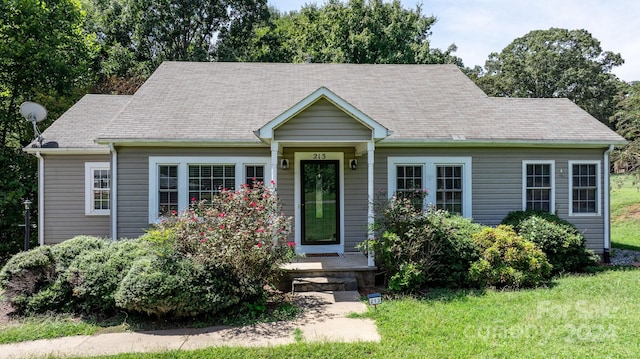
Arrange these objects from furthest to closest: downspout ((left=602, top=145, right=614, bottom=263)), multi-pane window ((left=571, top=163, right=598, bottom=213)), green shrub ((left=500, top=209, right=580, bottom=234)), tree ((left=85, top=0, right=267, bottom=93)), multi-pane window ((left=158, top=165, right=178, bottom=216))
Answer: tree ((left=85, top=0, right=267, bottom=93)) < multi-pane window ((left=571, top=163, right=598, bottom=213)) < downspout ((left=602, top=145, right=614, bottom=263)) < multi-pane window ((left=158, top=165, right=178, bottom=216)) < green shrub ((left=500, top=209, right=580, bottom=234))

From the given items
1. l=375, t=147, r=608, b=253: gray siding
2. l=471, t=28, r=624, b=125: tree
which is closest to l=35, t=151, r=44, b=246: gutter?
l=375, t=147, r=608, b=253: gray siding

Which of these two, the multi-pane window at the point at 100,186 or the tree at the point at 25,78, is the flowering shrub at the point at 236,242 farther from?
the tree at the point at 25,78

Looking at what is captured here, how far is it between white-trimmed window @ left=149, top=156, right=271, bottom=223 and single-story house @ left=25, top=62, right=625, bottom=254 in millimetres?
24

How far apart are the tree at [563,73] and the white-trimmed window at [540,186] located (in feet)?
110

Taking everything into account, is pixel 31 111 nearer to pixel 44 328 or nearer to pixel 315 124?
pixel 44 328

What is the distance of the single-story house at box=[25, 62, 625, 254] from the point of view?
27.8 feet

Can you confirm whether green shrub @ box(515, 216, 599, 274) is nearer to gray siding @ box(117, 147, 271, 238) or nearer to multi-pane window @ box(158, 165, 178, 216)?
multi-pane window @ box(158, 165, 178, 216)

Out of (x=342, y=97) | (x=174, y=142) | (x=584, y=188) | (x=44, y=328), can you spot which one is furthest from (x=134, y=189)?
(x=584, y=188)

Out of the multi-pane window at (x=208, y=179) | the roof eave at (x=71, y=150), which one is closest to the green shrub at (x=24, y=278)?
the multi-pane window at (x=208, y=179)

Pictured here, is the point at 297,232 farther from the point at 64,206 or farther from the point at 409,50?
the point at 409,50

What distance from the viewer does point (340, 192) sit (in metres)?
8.87

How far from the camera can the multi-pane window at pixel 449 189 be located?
355 inches

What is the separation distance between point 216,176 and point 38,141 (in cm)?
471

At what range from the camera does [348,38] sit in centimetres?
2078
